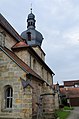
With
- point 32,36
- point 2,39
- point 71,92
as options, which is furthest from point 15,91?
point 71,92

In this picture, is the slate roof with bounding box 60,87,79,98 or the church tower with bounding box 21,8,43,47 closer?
the church tower with bounding box 21,8,43,47

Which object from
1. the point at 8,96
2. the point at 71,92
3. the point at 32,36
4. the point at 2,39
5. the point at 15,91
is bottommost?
the point at 8,96

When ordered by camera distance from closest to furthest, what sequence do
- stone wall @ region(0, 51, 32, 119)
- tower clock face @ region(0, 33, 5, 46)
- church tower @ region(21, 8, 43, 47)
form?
stone wall @ region(0, 51, 32, 119), tower clock face @ region(0, 33, 5, 46), church tower @ region(21, 8, 43, 47)

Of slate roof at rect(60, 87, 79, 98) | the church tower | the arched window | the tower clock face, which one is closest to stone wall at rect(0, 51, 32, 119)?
the arched window

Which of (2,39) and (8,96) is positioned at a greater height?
(2,39)

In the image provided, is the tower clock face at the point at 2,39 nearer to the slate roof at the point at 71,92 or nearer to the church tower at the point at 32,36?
the church tower at the point at 32,36

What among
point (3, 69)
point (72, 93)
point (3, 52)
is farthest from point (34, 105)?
point (72, 93)

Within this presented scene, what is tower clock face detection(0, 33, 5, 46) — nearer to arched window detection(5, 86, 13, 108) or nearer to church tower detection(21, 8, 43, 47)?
arched window detection(5, 86, 13, 108)

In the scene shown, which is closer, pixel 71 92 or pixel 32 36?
pixel 32 36

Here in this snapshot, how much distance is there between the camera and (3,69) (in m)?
14.2

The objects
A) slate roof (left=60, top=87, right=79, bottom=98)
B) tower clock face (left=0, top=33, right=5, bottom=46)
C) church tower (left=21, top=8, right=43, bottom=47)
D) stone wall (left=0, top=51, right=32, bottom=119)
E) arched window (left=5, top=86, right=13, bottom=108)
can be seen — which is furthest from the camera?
slate roof (left=60, top=87, right=79, bottom=98)

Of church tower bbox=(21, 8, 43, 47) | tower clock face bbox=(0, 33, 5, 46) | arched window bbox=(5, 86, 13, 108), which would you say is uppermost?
church tower bbox=(21, 8, 43, 47)

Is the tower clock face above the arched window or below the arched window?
above

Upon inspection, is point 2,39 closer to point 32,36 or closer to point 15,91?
point 15,91
